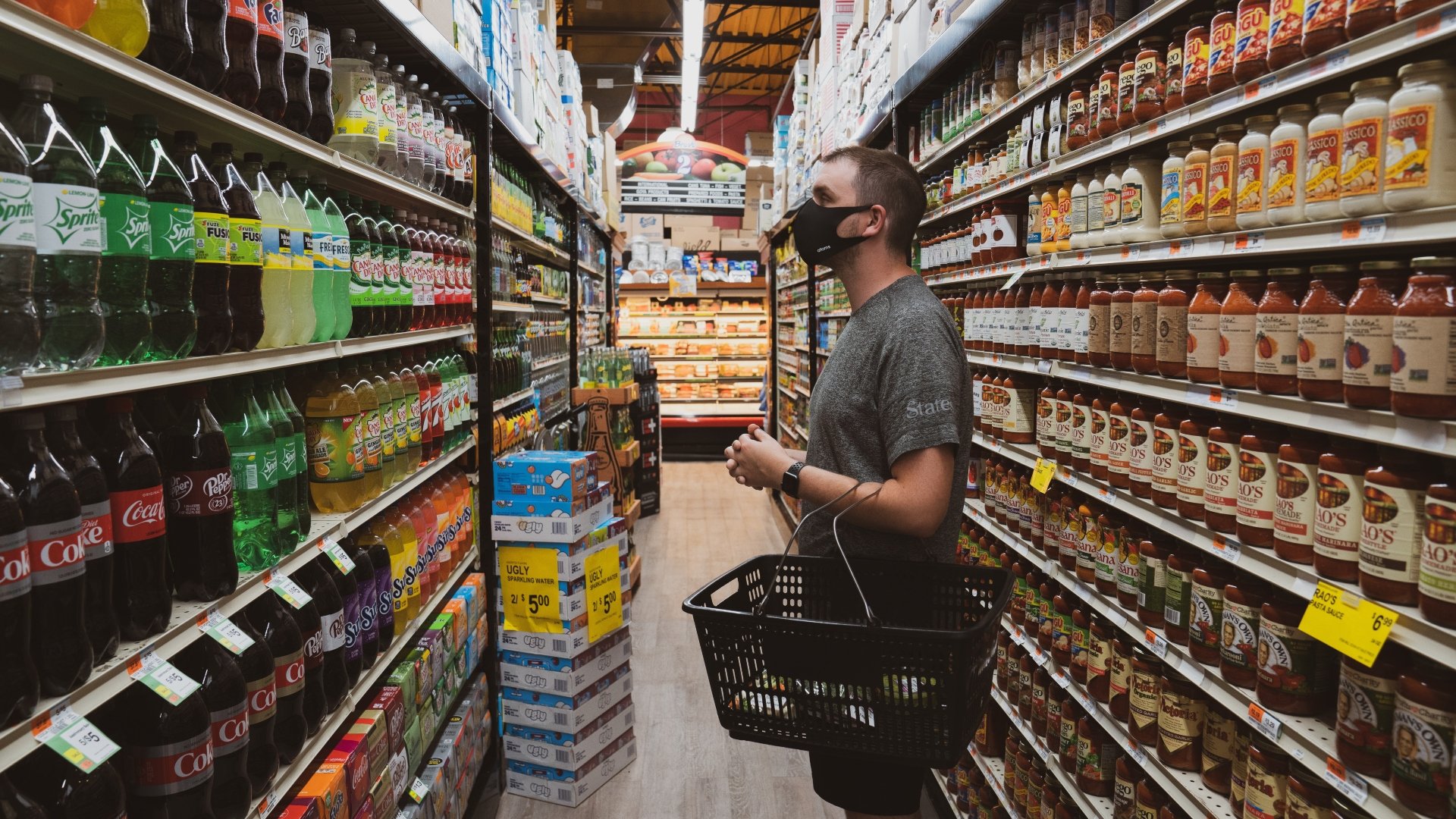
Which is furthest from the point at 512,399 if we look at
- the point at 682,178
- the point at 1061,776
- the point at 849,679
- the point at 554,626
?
the point at 682,178

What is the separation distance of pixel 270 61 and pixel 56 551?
1162mm

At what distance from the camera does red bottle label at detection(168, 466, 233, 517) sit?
157 cm

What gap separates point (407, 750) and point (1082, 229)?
96.6 inches

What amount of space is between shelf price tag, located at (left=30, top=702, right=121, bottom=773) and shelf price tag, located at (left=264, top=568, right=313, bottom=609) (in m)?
0.57

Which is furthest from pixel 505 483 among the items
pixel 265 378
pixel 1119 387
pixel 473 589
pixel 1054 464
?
pixel 1119 387

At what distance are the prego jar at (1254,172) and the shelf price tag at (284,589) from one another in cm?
196

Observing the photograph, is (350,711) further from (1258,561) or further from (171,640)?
(1258,561)

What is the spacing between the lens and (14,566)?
1.12m

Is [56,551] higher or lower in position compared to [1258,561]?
higher

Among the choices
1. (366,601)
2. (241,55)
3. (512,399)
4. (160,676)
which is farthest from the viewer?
(512,399)

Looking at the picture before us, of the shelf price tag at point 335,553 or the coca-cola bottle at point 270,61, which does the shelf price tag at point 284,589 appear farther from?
the coca-cola bottle at point 270,61

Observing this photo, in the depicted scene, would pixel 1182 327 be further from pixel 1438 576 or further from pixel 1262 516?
pixel 1438 576

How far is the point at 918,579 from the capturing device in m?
1.85

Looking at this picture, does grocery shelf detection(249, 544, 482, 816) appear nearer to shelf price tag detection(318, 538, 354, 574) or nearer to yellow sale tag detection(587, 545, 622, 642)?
shelf price tag detection(318, 538, 354, 574)
